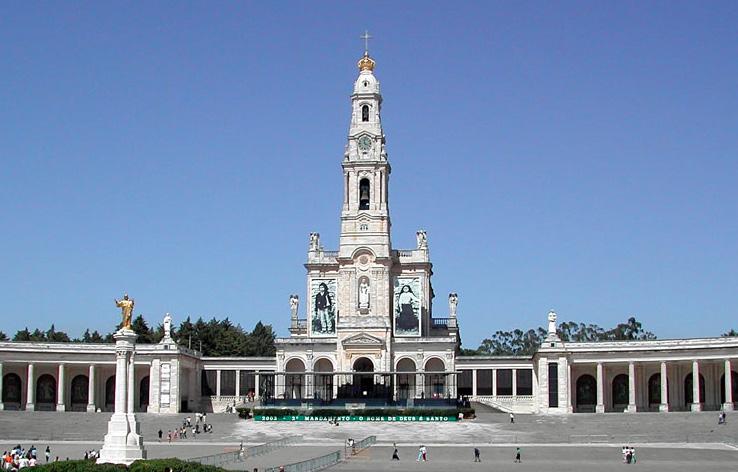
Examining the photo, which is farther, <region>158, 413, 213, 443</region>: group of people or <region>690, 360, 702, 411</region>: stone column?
<region>690, 360, 702, 411</region>: stone column

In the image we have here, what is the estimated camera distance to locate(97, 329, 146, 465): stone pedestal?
49.4 metres

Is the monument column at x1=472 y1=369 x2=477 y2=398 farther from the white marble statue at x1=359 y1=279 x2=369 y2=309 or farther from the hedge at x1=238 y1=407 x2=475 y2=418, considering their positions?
the hedge at x1=238 y1=407 x2=475 y2=418

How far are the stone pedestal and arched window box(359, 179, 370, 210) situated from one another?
198 feet

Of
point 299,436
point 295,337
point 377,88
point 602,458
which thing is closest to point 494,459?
point 602,458

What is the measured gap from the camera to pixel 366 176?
110250 mm

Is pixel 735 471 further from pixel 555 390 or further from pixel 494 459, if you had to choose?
pixel 555 390

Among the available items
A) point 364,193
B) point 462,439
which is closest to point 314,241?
point 364,193

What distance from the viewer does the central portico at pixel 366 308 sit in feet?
332

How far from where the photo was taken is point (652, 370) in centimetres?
10125

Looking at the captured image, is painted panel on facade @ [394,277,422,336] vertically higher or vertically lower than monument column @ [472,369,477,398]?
higher

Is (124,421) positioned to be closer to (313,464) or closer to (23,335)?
(313,464)

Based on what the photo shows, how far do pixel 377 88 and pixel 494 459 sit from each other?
57.8 meters

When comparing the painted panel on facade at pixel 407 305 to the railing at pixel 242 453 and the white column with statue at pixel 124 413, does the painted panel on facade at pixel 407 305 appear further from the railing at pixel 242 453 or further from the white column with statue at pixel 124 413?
the white column with statue at pixel 124 413

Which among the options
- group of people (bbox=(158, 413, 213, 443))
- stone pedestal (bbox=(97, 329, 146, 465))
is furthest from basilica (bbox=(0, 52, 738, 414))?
stone pedestal (bbox=(97, 329, 146, 465))
